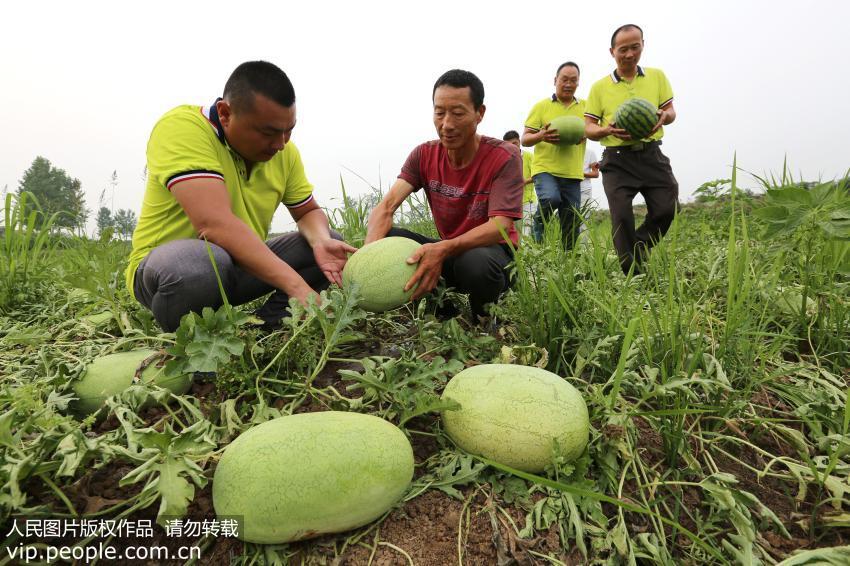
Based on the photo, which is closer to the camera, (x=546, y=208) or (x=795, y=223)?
(x=795, y=223)

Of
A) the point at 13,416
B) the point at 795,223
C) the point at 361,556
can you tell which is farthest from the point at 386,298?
Answer: the point at 795,223

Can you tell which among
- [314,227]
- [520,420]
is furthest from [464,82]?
[520,420]

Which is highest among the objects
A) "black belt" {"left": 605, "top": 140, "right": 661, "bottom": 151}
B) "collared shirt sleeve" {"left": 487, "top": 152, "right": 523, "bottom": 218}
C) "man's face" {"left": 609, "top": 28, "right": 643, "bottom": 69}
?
"man's face" {"left": 609, "top": 28, "right": 643, "bottom": 69}

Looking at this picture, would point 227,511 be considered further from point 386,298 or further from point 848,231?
point 848,231

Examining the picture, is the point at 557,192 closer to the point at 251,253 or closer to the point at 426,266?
the point at 426,266

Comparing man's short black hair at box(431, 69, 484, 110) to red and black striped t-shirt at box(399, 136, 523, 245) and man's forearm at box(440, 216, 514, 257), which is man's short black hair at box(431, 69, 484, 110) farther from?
man's forearm at box(440, 216, 514, 257)

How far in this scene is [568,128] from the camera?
543 centimetres

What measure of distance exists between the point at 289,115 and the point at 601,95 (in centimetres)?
359

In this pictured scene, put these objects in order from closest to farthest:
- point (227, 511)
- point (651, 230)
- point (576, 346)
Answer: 1. point (227, 511)
2. point (576, 346)
3. point (651, 230)

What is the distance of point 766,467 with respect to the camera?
1.48 m

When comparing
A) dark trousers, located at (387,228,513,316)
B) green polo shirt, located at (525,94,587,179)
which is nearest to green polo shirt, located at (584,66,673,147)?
green polo shirt, located at (525,94,587,179)

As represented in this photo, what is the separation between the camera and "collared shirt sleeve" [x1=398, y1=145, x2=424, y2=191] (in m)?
3.28

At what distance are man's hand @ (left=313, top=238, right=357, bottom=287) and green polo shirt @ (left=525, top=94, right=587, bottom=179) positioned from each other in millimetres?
3706

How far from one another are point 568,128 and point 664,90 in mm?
1159
